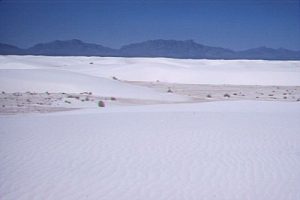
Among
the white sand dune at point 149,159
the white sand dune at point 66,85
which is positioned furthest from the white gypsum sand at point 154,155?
the white sand dune at point 66,85

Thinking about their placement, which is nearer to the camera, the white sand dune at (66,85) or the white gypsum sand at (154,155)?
the white gypsum sand at (154,155)

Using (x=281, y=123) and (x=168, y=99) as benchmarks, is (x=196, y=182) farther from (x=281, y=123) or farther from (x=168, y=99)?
(x=168, y=99)

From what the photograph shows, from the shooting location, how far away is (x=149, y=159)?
791 centimetres

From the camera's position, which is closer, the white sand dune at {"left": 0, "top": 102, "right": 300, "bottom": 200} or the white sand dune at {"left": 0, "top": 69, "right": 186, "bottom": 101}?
the white sand dune at {"left": 0, "top": 102, "right": 300, "bottom": 200}

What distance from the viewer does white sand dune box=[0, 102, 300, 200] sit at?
242 inches

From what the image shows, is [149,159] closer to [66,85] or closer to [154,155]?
[154,155]

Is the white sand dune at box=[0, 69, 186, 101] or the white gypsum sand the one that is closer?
the white gypsum sand

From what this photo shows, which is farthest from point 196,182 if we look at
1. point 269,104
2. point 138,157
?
point 269,104

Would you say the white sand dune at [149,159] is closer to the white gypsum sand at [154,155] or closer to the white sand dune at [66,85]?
the white gypsum sand at [154,155]

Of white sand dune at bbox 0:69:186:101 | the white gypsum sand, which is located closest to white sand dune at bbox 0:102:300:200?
the white gypsum sand

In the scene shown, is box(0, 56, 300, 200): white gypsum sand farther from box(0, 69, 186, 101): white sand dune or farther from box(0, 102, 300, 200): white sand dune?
box(0, 69, 186, 101): white sand dune

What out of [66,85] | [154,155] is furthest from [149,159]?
[66,85]

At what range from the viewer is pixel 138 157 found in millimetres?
8078

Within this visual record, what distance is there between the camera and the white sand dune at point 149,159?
20.2ft
